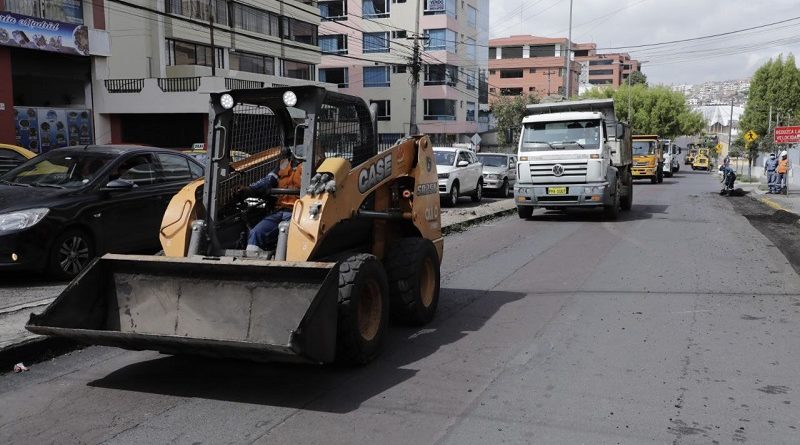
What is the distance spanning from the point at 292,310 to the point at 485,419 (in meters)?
1.53

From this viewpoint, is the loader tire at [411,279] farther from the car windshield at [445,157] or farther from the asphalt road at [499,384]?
the car windshield at [445,157]

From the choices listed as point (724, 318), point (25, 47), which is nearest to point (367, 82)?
point (25, 47)

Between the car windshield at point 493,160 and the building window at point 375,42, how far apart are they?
3440cm

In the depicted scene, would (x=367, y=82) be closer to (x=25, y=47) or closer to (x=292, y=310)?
(x=25, y=47)

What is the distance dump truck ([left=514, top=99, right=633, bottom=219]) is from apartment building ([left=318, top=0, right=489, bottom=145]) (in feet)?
131

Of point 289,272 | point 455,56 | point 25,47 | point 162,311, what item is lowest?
point 162,311

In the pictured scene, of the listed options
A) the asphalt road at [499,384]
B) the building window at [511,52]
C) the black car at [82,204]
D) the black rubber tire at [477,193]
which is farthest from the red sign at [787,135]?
the building window at [511,52]

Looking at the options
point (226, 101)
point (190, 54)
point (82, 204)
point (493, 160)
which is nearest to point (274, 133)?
point (226, 101)

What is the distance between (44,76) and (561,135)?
22.8 meters

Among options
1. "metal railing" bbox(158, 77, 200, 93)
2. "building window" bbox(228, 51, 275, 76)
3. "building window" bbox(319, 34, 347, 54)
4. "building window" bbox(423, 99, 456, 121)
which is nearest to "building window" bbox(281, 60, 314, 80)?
"building window" bbox(228, 51, 275, 76)

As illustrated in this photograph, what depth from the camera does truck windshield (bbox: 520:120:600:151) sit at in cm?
1622

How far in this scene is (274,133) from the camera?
265 inches

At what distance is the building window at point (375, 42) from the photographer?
5875cm

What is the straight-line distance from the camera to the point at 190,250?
18.0 feet
